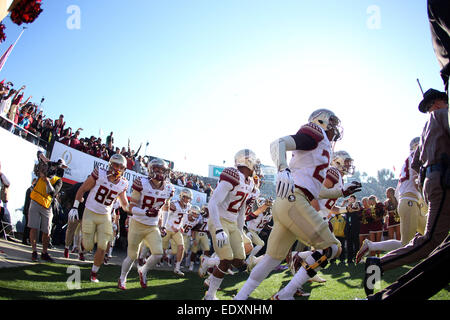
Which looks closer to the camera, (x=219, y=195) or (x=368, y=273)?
(x=368, y=273)

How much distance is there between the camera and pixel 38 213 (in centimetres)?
803

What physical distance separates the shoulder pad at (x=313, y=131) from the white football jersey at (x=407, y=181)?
8.26 ft

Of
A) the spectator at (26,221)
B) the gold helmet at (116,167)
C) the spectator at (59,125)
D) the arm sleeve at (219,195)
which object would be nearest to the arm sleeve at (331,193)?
the arm sleeve at (219,195)

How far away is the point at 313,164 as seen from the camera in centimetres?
396

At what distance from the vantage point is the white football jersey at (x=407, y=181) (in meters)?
5.60

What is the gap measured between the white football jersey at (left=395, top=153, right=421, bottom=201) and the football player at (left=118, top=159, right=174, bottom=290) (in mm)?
4201

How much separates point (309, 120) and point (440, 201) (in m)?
1.75

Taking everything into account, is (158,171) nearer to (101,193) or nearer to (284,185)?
(101,193)

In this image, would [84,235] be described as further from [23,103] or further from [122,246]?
[122,246]

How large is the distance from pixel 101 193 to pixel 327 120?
15.2 feet

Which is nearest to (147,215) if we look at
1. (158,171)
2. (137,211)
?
(137,211)

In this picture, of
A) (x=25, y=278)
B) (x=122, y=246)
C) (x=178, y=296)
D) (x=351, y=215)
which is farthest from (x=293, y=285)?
(x=122, y=246)

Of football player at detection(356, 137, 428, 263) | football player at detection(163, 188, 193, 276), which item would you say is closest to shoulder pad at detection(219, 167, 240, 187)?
football player at detection(356, 137, 428, 263)
